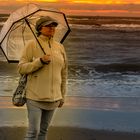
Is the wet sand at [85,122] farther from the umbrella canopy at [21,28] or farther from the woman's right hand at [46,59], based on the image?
the woman's right hand at [46,59]

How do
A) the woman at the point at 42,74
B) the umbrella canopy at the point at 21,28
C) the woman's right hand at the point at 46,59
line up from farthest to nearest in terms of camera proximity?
the umbrella canopy at the point at 21,28
the woman at the point at 42,74
the woman's right hand at the point at 46,59

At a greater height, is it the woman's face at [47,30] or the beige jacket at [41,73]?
the woman's face at [47,30]

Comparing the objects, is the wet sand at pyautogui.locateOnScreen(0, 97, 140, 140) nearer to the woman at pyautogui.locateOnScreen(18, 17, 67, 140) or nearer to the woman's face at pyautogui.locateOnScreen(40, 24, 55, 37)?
the woman at pyautogui.locateOnScreen(18, 17, 67, 140)

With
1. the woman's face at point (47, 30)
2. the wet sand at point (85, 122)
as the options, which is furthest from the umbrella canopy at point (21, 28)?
the wet sand at point (85, 122)

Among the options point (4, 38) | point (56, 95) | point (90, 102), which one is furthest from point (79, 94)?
point (56, 95)

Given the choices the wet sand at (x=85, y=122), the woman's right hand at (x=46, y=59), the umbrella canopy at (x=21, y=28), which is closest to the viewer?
the woman's right hand at (x=46, y=59)

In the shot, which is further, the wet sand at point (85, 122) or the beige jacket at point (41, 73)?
the wet sand at point (85, 122)

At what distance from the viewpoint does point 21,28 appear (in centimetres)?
646

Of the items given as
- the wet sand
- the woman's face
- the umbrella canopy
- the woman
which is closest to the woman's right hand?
the woman

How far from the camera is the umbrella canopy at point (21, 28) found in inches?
239

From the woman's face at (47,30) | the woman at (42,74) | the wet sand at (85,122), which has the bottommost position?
the wet sand at (85,122)

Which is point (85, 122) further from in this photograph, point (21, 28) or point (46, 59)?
point (46, 59)

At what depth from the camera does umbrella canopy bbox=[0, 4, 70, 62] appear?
19.9 ft

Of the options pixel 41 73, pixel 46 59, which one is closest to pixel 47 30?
pixel 46 59
